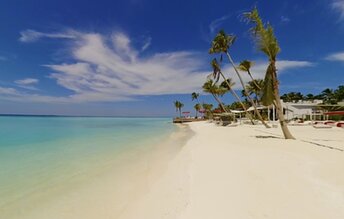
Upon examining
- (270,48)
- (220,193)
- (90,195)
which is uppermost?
(270,48)

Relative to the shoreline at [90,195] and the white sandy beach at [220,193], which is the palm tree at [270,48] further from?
the shoreline at [90,195]

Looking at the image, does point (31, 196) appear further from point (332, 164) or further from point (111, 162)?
point (332, 164)

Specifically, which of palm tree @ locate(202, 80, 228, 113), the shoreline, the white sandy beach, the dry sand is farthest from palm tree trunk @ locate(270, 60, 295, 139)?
palm tree @ locate(202, 80, 228, 113)

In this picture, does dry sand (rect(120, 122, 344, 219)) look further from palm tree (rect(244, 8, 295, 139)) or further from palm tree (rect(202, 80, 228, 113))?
palm tree (rect(202, 80, 228, 113))

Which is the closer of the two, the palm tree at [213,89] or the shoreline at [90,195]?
the shoreline at [90,195]

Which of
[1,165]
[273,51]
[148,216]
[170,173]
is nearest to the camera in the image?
[148,216]

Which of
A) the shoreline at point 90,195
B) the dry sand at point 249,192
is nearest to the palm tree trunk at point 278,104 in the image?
the dry sand at point 249,192

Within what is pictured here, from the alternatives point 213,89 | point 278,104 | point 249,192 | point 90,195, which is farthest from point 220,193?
point 213,89

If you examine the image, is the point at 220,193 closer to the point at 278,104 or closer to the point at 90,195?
the point at 90,195

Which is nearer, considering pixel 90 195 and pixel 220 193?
pixel 220 193

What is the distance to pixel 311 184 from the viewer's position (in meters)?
4.35

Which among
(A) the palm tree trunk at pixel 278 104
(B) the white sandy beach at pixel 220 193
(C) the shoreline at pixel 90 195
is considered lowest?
(C) the shoreline at pixel 90 195

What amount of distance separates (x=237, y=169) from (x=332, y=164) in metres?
2.37

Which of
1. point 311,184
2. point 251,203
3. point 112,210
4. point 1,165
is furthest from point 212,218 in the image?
point 1,165
